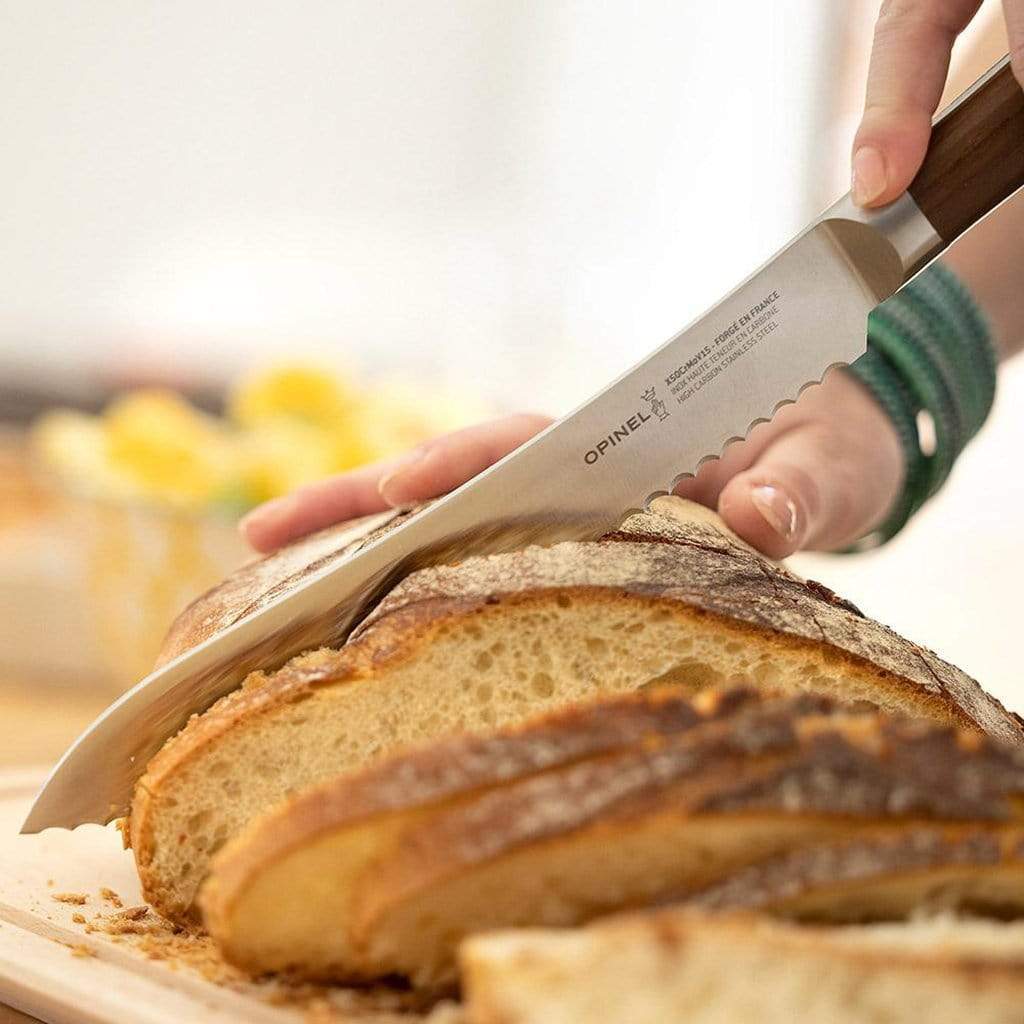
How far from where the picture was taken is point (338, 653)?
1.70m

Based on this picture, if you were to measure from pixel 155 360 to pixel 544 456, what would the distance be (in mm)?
6178

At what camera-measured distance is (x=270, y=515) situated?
247 centimetres

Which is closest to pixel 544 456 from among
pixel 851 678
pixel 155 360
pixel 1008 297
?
pixel 851 678

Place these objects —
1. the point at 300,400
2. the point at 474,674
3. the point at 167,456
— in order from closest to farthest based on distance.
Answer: the point at 474,674, the point at 167,456, the point at 300,400

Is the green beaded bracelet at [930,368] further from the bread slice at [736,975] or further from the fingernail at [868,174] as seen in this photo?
the bread slice at [736,975]

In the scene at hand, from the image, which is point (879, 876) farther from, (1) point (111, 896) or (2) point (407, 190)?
(2) point (407, 190)

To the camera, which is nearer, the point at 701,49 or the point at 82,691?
the point at 82,691

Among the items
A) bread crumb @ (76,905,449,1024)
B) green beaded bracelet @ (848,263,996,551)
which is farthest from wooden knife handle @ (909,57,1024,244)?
bread crumb @ (76,905,449,1024)

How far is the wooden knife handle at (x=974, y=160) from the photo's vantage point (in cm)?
176

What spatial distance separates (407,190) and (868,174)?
21.2ft

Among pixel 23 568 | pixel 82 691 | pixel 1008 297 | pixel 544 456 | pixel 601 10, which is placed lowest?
pixel 544 456

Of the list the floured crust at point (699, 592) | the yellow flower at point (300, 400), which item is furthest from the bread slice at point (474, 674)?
the yellow flower at point (300, 400)

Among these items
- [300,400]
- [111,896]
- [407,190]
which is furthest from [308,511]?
[407,190]

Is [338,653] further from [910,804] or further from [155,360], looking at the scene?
[155,360]
